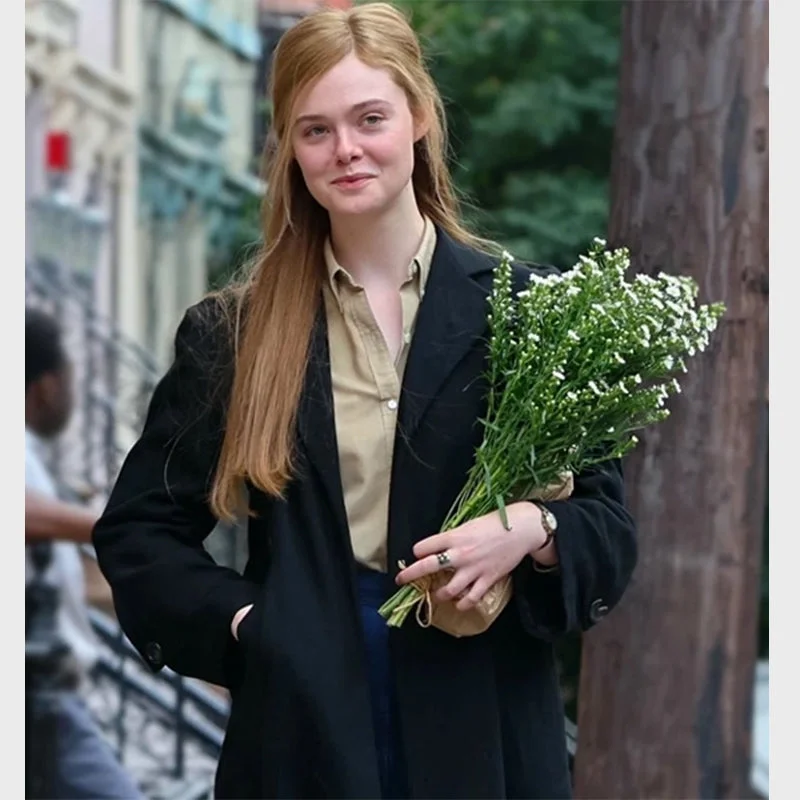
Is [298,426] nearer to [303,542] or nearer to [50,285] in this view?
[303,542]

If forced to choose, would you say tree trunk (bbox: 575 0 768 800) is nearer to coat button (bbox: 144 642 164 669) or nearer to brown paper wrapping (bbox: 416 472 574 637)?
brown paper wrapping (bbox: 416 472 574 637)

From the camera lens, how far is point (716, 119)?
3746 millimetres

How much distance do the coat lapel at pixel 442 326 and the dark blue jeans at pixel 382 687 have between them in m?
0.24

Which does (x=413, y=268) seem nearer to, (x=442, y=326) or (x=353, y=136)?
(x=442, y=326)

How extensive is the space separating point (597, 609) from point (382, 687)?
35 centimetres

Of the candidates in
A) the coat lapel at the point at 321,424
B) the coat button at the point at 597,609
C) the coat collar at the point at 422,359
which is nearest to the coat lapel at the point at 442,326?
the coat collar at the point at 422,359

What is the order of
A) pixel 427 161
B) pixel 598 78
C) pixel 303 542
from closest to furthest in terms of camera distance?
pixel 303 542 → pixel 427 161 → pixel 598 78

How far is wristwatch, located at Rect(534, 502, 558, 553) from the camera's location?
8.52ft

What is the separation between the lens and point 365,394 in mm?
2697

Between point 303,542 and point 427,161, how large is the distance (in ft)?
2.13

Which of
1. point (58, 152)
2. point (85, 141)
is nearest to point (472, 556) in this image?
point (58, 152)

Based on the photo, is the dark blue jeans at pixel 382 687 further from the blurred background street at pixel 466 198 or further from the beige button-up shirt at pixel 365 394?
the blurred background street at pixel 466 198

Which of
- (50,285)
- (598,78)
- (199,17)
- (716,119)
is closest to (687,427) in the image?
(716,119)

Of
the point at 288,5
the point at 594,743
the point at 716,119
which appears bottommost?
the point at 594,743
